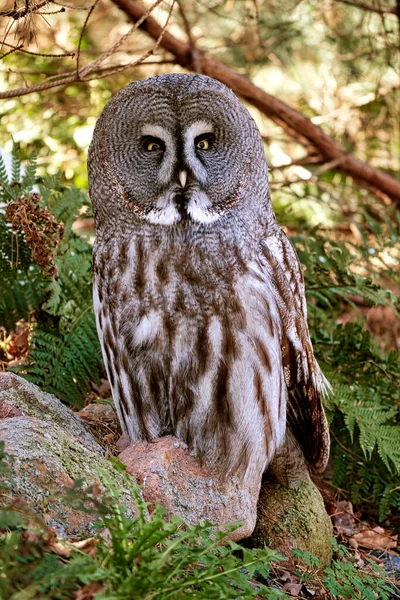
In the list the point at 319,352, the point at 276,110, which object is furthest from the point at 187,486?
the point at 276,110

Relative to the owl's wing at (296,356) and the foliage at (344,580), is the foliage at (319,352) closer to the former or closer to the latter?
the owl's wing at (296,356)

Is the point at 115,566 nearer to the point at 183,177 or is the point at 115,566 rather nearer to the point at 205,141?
the point at 183,177

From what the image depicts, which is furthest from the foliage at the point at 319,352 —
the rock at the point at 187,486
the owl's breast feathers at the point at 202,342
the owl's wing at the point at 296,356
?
the rock at the point at 187,486

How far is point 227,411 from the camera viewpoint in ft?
10.4

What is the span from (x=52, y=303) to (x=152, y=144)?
3.76 ft

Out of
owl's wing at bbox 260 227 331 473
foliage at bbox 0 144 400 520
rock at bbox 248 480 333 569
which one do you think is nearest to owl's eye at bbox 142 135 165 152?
owl's wing at bbox 260 227 331 473

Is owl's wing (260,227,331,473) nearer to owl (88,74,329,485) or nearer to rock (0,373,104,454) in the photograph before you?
owl (88,74,329,485)

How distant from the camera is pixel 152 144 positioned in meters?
3.21

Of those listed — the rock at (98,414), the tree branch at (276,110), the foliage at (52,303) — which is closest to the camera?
the rock at (98,414)

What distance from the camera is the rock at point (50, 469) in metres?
2.38

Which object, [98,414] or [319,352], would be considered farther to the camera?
[319,352]

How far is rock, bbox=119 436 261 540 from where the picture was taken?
2949mm

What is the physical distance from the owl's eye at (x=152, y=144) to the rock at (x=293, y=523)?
5.41 feet

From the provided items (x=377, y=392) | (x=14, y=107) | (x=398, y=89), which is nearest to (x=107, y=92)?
(x=14, y=107)
